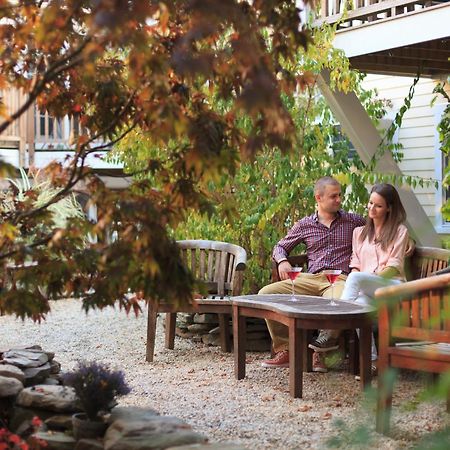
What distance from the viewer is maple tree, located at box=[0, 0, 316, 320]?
2660 mm

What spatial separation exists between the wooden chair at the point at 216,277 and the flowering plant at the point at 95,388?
7.62 ft

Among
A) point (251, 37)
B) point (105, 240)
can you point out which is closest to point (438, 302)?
point (105, 240)

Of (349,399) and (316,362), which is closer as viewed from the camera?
(349,399)

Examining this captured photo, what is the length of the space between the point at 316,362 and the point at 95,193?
313 cm

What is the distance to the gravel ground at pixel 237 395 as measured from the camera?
4453mm

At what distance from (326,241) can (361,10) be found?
241cm

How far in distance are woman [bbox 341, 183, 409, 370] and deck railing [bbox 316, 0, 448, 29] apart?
85.0 inches

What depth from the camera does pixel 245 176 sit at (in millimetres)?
7434

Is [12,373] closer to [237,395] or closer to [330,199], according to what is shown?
[237,395]

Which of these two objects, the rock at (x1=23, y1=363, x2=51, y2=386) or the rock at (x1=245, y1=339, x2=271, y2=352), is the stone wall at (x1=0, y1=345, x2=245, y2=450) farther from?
the rock at (x1=245, y1=339, x2=271, y2=352)

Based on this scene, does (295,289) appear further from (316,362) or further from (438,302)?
(438,302)

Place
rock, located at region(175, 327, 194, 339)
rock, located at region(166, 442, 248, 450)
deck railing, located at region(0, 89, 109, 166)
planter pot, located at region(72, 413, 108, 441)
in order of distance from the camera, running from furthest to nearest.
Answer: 1. deck railing, located at region(0, 89, 109, 166)
2. rock, located at region(175, 327, 194, 339)
3. planter pot, located at region(72, 413, 108, 441)
4. rock, located at region(166, 442, 248, 450)

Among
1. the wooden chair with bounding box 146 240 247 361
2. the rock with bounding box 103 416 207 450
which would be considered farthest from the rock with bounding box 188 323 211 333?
the rock with bounding box 103 416 207 450

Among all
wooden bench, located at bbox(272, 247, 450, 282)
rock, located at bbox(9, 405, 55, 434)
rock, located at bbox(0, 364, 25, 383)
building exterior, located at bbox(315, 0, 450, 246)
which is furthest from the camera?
building exterior, located at bbox(315, 0, 450, 246)
